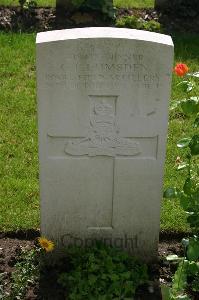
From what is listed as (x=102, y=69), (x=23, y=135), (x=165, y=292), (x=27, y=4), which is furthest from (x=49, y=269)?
(x=27, y=4)

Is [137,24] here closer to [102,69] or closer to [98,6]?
[98,6]

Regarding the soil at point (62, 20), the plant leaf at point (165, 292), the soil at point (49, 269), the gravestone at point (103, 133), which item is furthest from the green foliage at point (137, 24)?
the plant leaf at point (165, 292)

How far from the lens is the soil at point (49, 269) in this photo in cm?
379

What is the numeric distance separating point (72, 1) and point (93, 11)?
0.32m

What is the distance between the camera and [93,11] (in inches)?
312

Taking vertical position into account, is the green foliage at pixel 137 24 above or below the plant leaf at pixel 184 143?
above

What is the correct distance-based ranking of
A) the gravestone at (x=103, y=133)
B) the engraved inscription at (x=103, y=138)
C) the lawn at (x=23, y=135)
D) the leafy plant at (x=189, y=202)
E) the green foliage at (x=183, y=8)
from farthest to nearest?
the green foliage at (x=183, y=8) < the lawn at (x=23, y=135) < the engraved inscription at (x=103, y=138) < the gravestone at (x=103, y=133) < the leafy plant at (x=189, y=202)

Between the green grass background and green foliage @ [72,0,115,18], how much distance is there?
86 centimetres

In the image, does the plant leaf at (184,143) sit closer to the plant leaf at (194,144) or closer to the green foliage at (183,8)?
the plant leaf at (194,144)

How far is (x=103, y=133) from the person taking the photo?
3.65 meters

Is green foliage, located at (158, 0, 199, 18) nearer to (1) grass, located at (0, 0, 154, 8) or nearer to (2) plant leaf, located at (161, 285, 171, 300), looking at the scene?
(1) grass, located at (0, 0, 154, 8)

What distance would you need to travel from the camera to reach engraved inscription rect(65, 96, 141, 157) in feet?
11.7

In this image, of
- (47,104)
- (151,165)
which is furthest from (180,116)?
(47,104)

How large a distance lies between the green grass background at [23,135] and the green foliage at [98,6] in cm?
86
